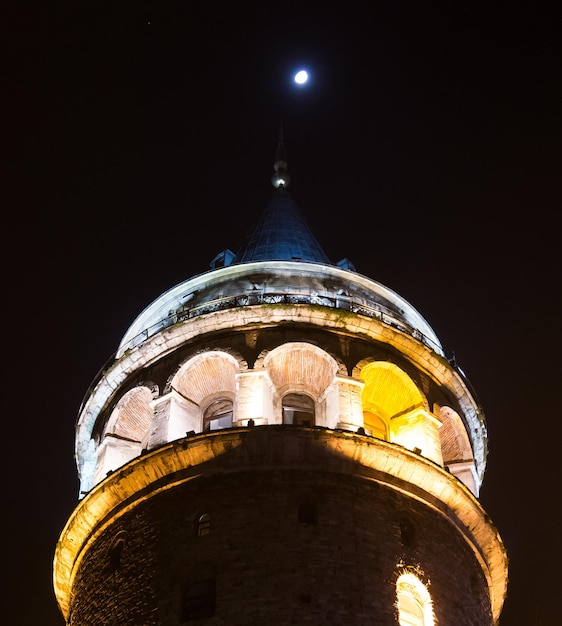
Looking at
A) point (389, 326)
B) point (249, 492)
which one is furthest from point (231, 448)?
point (389, 326)

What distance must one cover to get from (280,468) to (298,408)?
397 cm

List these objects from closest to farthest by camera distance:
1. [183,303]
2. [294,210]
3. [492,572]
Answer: [492,572] → [183,303] → [294,210]

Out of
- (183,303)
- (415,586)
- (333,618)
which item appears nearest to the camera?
(333,618)

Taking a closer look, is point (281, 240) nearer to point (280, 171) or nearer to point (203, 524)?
point (280, 171)

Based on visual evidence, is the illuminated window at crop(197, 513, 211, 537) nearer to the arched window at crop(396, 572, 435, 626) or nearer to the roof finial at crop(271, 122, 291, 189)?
the arched window at crop(396, 572, 435, 626)

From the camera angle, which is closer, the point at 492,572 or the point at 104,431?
the point at 492,572

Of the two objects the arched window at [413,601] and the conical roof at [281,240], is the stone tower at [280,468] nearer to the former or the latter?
the arched window at [413,601]

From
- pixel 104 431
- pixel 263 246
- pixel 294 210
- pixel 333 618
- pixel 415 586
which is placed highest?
pixel 294 210

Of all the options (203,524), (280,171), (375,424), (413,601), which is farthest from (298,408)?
(280,171)

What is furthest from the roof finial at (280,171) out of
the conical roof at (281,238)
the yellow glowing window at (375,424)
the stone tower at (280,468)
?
the yellow glowing window at (375,424)

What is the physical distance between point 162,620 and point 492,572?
9.09m

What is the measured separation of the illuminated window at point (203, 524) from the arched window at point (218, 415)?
4.78 m

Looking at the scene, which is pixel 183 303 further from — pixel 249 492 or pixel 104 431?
pixel 249 492

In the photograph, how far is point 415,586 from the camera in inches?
821
